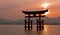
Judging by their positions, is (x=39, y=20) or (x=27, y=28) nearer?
(x=39, y=20)

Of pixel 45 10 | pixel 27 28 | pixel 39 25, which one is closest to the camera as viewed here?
pixel 45 10

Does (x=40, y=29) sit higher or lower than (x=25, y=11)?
lower

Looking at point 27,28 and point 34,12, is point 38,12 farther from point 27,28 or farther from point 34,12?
Result: point 27,28

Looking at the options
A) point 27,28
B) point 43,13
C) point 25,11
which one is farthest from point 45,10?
point 27,28

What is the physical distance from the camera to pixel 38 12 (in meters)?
48.6

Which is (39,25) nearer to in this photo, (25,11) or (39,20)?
(39,20)

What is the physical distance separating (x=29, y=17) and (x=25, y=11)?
169 cm

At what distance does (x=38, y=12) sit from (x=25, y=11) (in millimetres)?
2584

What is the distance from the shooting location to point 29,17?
166 ft

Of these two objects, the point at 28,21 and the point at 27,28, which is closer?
the point at 28,21

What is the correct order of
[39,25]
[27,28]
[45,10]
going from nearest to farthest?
[45,10]
[39,25]
[27,28]

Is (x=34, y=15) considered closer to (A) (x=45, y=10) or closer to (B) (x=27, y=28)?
(A) (x=45, y=10)

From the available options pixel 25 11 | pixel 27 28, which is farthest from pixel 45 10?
pixel 27 28

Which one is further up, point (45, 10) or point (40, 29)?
point (45, 10)
